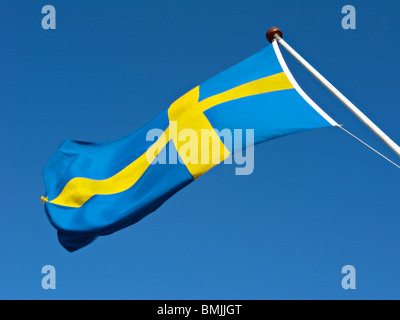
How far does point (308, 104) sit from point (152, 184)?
2.82 metres

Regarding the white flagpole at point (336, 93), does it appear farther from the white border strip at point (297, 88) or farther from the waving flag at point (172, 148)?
the waving flag at point (172, 148)

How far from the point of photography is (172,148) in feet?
32.3

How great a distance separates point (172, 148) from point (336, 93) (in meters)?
Result: 2.89

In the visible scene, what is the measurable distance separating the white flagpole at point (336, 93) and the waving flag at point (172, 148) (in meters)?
0.25

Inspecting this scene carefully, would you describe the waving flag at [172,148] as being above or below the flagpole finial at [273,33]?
below

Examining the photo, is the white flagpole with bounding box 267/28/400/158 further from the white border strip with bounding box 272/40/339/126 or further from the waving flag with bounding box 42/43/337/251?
the waving flag with bounding box 42/43/337/251

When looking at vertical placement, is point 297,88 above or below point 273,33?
below

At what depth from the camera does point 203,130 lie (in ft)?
31.0

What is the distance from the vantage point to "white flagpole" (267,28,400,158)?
25.3 feet

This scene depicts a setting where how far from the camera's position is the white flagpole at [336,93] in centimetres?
772

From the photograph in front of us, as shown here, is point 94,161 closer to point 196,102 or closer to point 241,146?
point 196,102

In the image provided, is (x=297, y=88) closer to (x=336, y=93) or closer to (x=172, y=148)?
(x=336, y=93)

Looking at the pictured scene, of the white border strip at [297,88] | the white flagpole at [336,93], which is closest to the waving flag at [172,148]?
the white border strip at [297,88]

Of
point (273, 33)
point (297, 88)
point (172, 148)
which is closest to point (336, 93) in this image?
point (297, 88)
